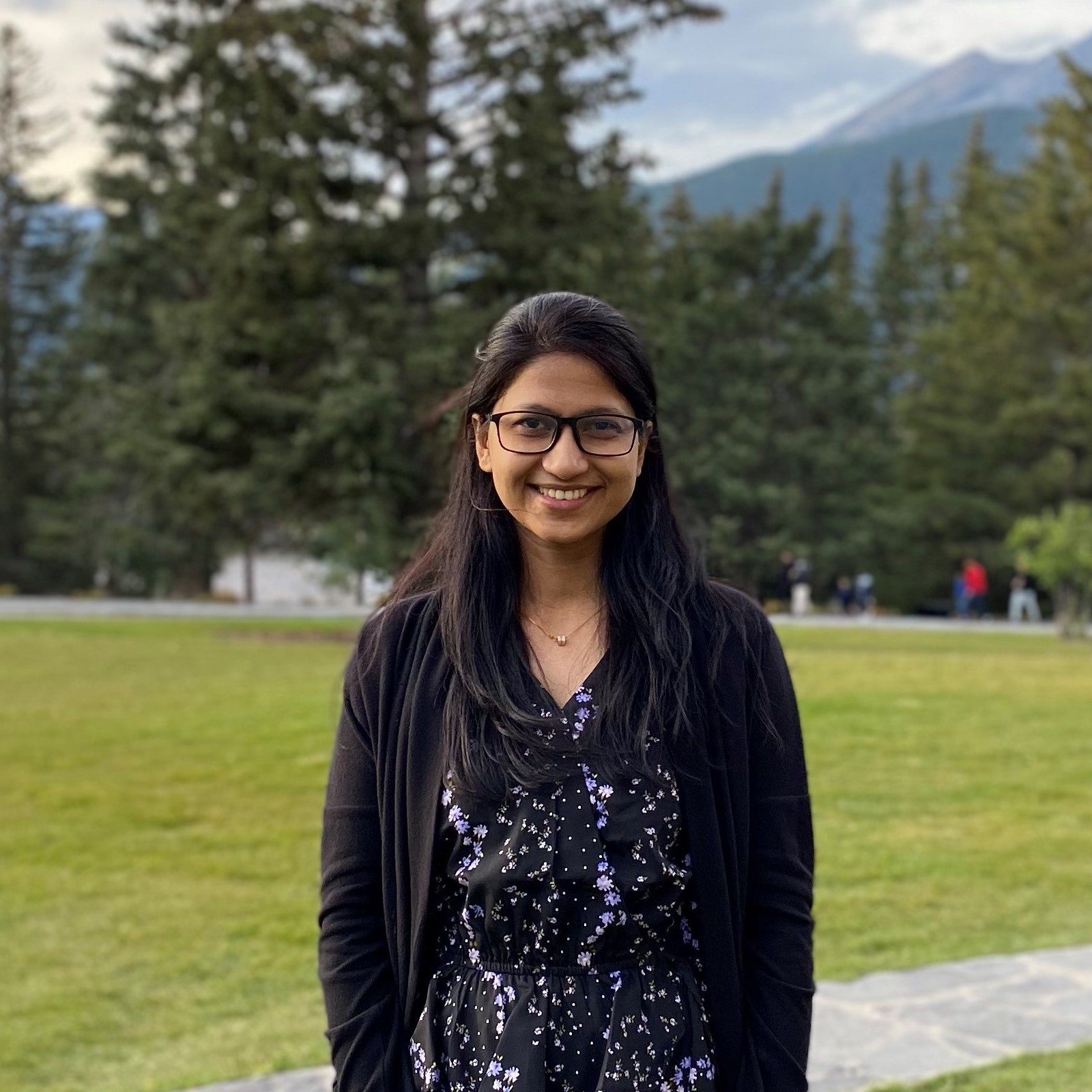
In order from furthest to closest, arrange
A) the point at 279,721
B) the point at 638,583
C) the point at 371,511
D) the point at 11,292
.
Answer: the point at 11,292 → the point at 371,511 → the point at 279,721 → the point at 638,583

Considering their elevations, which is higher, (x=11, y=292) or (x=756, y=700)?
(x=11, y=292)

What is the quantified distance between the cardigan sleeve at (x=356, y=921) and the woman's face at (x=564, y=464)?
1.24 feet

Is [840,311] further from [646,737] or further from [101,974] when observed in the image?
[646,737]

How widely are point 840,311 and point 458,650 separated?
1466 inches

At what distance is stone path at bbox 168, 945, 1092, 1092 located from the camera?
427cm

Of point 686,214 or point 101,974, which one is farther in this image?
point 686,214

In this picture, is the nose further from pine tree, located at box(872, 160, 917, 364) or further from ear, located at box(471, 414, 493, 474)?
pine tree, located at box(872, 160, 917, 364)

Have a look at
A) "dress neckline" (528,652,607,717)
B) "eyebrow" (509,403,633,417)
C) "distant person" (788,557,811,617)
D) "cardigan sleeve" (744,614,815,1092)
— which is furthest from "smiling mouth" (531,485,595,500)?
"distant person" (788,557,811,617)

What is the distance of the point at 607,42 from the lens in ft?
74.9

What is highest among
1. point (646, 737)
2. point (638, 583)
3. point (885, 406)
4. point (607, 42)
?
point (607, 42)

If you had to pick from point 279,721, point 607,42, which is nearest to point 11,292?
point 607,42

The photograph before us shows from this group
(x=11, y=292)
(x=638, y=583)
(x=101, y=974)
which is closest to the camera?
(x=638, y=583)

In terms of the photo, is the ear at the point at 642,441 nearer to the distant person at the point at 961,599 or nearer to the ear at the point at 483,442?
the ear at the point at 483,442

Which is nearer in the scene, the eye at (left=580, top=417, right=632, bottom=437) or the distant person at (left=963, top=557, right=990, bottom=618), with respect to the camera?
the eye at (left=580, top=417, right=632, bottom=437)
